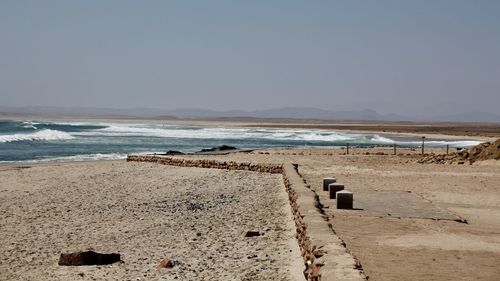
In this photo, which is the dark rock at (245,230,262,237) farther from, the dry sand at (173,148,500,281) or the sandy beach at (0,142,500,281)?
the dry sand at (173,148,500,281)

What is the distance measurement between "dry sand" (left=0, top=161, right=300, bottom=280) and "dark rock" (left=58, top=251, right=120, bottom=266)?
0.16 meters

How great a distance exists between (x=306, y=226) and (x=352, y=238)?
0.70 m

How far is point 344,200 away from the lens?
1278 centimetres

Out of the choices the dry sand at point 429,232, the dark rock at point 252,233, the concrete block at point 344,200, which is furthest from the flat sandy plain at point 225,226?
the concrete block at point 344,200

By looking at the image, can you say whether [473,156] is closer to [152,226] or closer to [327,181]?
[327,181]

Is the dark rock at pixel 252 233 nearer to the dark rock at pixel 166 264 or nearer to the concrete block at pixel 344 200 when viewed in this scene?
the dark rock at pixel 166 264

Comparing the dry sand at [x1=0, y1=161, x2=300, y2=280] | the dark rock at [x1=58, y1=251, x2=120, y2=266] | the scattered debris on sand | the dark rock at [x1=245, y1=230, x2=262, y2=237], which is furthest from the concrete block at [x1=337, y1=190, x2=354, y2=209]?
the scattered debris on sand

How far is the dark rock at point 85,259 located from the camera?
31.3 ft

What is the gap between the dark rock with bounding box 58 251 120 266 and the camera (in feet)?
31.3

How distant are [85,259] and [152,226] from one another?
11.5ft

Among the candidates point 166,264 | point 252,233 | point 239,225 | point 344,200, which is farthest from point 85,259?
point 344,200

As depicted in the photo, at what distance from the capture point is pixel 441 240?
9.77 m

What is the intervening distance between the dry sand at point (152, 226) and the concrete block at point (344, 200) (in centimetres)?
111

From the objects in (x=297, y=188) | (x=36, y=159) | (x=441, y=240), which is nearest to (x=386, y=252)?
(x=441, y=240)
